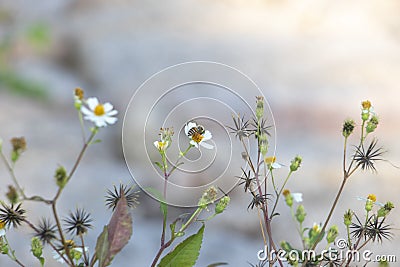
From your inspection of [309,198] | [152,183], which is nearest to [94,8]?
[152,183]

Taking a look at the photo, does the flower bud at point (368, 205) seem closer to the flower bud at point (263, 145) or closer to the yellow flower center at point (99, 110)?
the flower bud at point (263, 145)

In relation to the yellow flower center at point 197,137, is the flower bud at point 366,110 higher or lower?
higher

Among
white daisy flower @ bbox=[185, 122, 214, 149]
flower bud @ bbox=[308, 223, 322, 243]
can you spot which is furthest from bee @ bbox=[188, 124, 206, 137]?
flower bud @ bbox=[308, 223, 322, 243]

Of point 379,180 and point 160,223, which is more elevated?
point 379,180

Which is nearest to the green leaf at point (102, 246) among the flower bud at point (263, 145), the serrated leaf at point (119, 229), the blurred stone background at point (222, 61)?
the serrated leaf at point (119, 229)

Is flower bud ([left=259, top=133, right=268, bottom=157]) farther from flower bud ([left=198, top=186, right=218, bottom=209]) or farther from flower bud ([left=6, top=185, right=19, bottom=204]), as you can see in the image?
flower bud ([left=6, top=185, right=19, bottom=204])

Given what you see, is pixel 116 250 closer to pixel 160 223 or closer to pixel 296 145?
pixel 160 223
